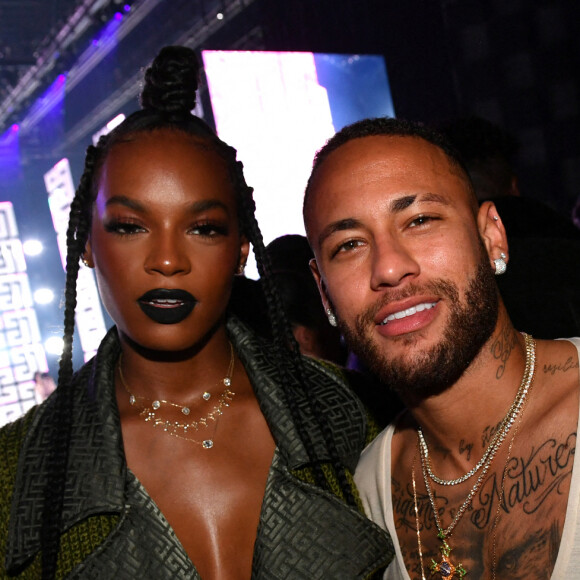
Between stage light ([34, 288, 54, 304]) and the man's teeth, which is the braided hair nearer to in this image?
the man's teeth

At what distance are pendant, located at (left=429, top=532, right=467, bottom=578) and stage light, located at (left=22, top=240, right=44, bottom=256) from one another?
4.85m

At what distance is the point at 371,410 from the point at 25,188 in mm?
4493

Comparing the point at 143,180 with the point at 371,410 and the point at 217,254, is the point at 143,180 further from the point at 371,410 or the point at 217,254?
the point at 371,410

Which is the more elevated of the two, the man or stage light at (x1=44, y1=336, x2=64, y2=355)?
stage light at (x1=44, y1=336, x2=64, y2=355)

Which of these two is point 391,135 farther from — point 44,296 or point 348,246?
point 44,296

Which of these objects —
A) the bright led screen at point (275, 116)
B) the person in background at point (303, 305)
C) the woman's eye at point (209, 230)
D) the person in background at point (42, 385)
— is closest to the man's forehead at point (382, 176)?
the woman's eye at point (209, 230)

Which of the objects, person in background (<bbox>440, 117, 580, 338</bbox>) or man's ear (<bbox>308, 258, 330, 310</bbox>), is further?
person in background (<bbox>440, 117, 580, 338</bbox>)

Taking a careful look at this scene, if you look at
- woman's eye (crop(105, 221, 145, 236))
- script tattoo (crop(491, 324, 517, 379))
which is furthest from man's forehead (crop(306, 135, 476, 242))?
woman's eye (crop(105, 221, 145, 236))

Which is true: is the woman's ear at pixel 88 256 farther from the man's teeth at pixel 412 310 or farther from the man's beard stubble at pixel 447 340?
the man's teeth at pixel 412 310

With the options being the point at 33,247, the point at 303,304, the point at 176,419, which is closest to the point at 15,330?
the point at 33,247

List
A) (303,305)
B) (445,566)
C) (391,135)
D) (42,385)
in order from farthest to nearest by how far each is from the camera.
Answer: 1. (42,385)
2. (303,305)
3. (391,135)
4. (445,566)

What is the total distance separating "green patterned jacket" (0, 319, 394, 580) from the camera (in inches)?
69.6

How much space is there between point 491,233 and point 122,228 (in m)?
1.09

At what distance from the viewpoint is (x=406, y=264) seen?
1816 mm
